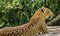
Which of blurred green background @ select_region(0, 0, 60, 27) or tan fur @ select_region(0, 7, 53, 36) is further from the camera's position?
blurred green background @ select_region(0, 0, 60, 27)

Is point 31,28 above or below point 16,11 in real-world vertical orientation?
above

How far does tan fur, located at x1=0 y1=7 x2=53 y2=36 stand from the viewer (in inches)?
151

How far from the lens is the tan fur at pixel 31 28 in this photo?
3832 mm

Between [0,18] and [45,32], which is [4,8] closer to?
[0,18]

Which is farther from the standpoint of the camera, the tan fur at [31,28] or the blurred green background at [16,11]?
the blurred green background at [16,11]

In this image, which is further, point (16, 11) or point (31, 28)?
point (16, 11)

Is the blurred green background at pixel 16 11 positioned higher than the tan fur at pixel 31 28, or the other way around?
the tan fur at pixel 31 28

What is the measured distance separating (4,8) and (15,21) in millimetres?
429

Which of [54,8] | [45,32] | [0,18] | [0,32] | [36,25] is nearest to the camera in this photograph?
[0,32]

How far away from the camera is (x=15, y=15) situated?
6.38 meters

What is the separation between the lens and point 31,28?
4.02 m

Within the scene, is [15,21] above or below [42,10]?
below

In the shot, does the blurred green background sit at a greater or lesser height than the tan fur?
lesser

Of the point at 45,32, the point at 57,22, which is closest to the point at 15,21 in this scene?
the point at 57,22
